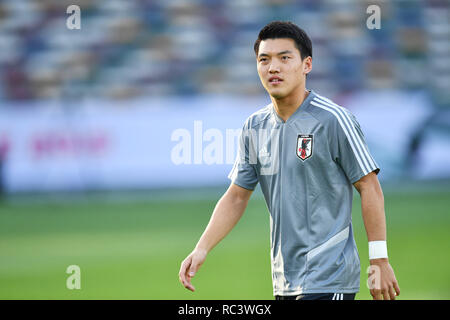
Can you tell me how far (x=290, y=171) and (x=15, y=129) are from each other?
12158 millimetres

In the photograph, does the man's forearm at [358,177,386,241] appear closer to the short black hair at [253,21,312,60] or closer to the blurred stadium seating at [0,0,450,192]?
the short black hair at [253,21,312,60]

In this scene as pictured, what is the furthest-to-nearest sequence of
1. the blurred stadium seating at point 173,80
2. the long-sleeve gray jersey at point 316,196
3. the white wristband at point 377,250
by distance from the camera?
the blurred stadium seating at point 173,80 → the long-sleeve gray jersey at point 316,196 → the white wristband at point 377,250

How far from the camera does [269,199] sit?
3594 mm

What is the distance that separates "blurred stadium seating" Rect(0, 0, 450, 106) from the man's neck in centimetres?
1299

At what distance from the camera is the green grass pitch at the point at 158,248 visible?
329 inches

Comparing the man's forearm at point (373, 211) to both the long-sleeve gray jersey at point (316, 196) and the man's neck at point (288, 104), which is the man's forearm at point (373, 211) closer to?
the long-sleeve gray jersey at point (316, 196)

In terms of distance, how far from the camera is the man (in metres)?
3.35

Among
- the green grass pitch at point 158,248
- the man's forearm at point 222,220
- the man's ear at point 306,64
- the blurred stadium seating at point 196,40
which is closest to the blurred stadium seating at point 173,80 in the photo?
the blurred stadium seating at point 196,40

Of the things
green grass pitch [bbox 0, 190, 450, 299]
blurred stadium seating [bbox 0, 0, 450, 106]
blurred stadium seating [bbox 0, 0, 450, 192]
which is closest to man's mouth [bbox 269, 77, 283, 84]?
green grass pitch [bbox 0, 190, 450, 299]

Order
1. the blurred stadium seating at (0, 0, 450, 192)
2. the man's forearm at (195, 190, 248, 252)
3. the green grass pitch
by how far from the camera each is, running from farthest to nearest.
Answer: the blurred stadium seating at (0, 0, 450, 192) < the green grass pitch < the man's forearm at (195, 190, 248, 252)

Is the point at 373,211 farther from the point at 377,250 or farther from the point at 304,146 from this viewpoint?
the point at 304,146
